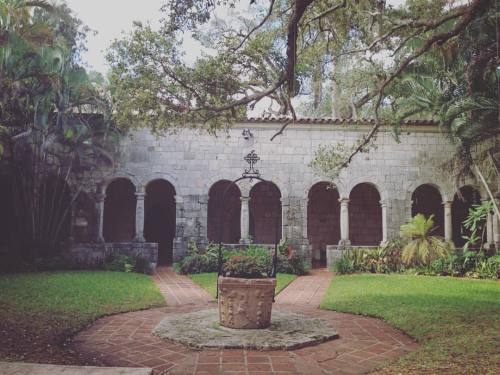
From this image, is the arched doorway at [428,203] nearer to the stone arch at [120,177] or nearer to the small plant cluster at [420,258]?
the small plant cluster at [420,258]

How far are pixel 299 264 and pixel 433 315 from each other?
629 centimetres

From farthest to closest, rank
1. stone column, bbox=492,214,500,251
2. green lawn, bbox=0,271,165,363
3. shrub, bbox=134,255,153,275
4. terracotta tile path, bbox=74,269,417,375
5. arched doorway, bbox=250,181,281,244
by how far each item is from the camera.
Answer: arched doorway, bbox=250,181,281,244, stone column, bbox=492,214,500,251, shrub, bbox=134,255,153,275, green lawn, bbox=0,271,165,363, terracotta tile path, bbox=74,269,417,375

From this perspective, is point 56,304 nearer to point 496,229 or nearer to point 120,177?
point 120,177

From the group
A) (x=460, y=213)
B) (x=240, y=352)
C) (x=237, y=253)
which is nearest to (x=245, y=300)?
(x=240, y=352)

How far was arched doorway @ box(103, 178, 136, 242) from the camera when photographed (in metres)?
16.1

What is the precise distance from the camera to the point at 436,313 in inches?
253

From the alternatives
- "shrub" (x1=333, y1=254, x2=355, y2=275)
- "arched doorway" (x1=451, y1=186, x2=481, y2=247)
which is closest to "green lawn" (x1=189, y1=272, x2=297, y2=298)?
"shrub" (x1=333, y1=254, x2=355, y2=275)

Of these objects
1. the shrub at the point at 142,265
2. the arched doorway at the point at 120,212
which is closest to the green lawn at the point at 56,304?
the shrub at the point at 142,265

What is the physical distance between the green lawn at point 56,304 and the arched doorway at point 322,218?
304 inches

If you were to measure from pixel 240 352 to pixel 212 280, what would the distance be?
19.2 ft

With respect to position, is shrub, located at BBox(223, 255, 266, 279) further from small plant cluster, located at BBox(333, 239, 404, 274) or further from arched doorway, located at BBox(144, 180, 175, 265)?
arched doorway, located at BBox(144, 180, 175, 265)

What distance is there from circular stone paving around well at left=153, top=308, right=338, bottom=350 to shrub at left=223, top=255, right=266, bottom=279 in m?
0.68

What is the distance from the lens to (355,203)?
16.3 meters

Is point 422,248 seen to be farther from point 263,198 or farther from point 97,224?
point 97,224
